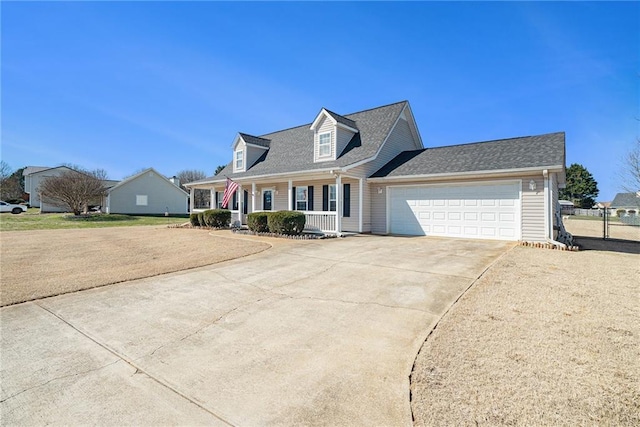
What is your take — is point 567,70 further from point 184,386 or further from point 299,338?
point 184,386

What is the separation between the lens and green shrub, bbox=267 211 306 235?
13.5m

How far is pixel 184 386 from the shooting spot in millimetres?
2916

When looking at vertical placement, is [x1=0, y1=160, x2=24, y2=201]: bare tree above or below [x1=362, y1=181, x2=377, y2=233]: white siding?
above

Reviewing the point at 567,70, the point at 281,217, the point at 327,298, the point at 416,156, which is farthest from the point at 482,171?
the point at 327,298

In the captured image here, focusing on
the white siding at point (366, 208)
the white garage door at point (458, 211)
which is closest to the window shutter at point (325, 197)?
the white siding at point (366, 208)

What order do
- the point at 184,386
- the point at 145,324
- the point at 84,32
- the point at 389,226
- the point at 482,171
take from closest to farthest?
the point at 184,386 → the point at 145,324 → the point at 84,32 → the point at 482,171 → the point at 389,226

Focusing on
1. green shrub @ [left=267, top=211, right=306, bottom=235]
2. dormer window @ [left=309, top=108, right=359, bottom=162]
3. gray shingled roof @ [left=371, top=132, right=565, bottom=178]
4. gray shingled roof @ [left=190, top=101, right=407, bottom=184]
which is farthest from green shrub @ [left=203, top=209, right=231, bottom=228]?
gray shingled roof @ [left=371, top=132, right=565, bottom=178]

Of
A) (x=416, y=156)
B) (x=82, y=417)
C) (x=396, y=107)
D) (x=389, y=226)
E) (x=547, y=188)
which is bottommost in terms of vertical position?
(x=82, y=417)

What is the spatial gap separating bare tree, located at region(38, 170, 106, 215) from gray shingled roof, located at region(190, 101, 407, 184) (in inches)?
658

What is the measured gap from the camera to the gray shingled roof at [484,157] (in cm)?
1138

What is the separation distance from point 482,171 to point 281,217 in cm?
862

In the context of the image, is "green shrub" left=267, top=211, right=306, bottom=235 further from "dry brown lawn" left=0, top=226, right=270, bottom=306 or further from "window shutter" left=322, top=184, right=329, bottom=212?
"window shutter" left=322, top=184, right=329, bottom=212

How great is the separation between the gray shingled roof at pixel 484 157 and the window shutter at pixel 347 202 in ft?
4.95

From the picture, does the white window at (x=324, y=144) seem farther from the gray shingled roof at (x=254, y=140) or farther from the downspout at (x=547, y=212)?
the downspout at (x=547, y=212)
